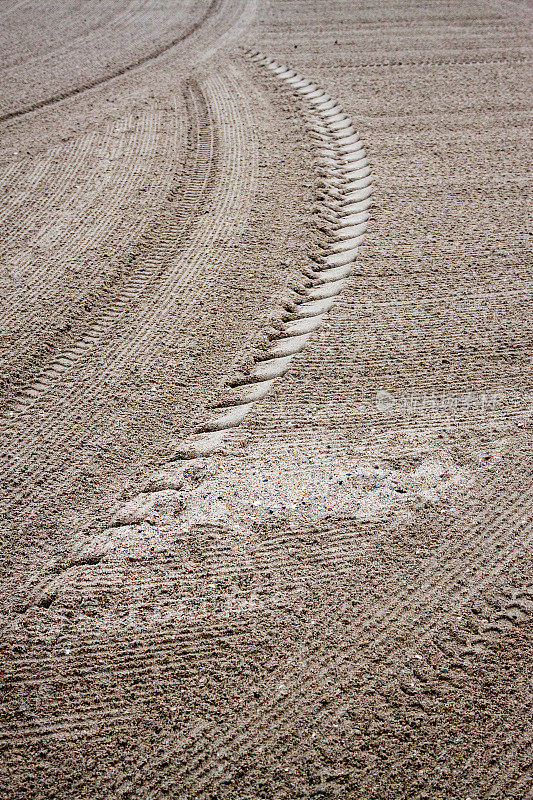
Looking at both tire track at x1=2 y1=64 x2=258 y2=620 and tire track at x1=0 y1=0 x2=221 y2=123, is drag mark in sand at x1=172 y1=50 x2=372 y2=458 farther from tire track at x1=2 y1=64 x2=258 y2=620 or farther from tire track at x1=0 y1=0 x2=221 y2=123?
tire track at x1=0 y1=0 x2=221 y2=123

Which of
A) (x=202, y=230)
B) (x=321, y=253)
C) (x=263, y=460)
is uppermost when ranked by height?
(x=202, y=230)

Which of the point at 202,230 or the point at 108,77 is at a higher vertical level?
the point at 108,77

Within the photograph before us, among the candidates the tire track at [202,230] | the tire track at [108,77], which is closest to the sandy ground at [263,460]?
the tire track at [202,230]

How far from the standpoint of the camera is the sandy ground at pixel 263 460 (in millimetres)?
2502

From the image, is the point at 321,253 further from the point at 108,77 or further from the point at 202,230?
the point at 108,77

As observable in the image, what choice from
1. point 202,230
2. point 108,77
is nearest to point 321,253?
point 202,230

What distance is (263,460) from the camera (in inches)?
139

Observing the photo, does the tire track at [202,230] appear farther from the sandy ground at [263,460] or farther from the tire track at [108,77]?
the tire track at [108,77]

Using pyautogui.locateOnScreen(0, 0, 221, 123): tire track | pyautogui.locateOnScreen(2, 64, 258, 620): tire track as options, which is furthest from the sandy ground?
pyautogui.locateOnScreen(0, 0, 221, 123): tire track

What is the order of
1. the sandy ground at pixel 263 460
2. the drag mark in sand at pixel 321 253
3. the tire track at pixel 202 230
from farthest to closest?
1. the tire track at pixel 202 230
2. the drag mark in sand at pixel 321 253
3. the sandy ground at pixel 263 460

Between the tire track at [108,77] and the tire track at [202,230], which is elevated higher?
the tire track at [108,77]

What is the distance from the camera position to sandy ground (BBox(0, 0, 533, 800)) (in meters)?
2.50

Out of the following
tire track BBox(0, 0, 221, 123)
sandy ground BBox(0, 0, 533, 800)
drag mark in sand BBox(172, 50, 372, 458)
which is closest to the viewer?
sandy ground BBox(0, 0, 533, 800)

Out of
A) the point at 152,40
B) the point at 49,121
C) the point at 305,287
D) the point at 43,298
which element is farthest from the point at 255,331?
the point at 152,40
